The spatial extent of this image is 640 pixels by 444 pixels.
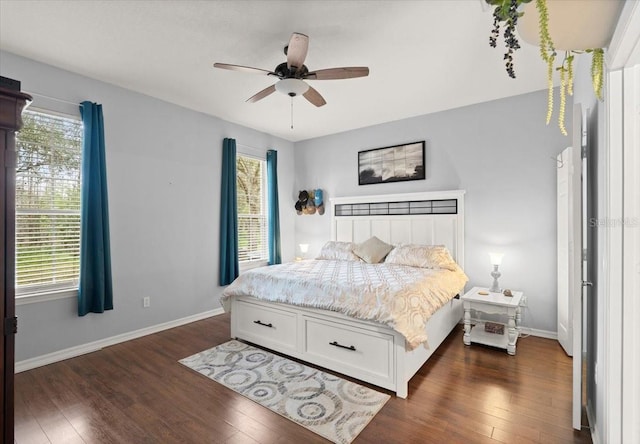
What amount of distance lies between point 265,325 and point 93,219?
2.06 meters

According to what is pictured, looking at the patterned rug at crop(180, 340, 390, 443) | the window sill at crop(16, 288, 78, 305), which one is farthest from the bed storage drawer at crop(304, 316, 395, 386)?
the window sill at crop(16, 288, 78, 305)

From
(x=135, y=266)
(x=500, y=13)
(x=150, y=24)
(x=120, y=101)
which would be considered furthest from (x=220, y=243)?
(x=500, y=13)

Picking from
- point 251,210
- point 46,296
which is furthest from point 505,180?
point 46,296

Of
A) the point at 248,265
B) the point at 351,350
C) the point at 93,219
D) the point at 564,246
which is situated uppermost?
the point at 93,219

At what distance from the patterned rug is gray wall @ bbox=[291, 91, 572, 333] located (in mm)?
2394

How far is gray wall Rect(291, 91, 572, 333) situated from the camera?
11.6 feet

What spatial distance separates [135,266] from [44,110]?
177cm

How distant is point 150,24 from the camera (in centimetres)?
239

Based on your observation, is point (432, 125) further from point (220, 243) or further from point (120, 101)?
point (120, 101)

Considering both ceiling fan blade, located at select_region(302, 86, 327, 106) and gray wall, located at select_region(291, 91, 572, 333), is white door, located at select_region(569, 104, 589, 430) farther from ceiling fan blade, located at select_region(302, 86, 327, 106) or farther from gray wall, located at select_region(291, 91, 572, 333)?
ceiling fan blade, located at select_region(302, 86, 327, 106)

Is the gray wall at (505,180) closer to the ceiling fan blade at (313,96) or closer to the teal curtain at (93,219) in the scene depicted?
the ceiling fan blade at (313,96)

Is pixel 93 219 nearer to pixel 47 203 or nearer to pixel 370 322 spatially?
pixel 47 203

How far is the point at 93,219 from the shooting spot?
3164 mm

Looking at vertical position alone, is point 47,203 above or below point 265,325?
above
